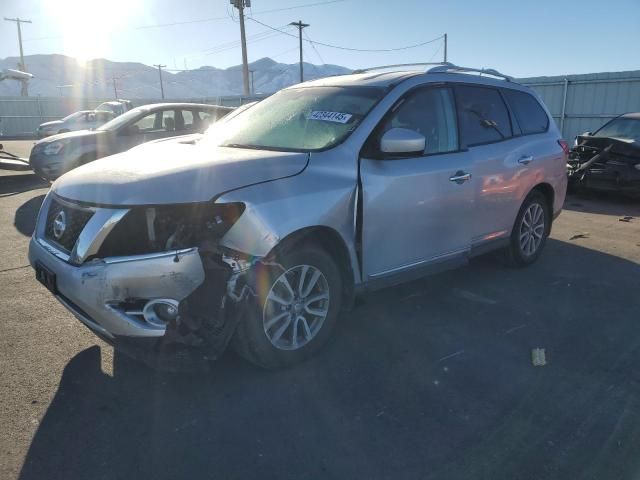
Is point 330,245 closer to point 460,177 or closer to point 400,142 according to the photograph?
point 400,142

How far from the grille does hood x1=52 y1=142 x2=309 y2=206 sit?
0.27 ft

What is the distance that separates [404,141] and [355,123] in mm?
406

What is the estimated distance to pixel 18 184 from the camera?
425 inches

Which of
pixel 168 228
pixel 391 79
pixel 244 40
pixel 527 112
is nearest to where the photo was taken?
pixel 168 228

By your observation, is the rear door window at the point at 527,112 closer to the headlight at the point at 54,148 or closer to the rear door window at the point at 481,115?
the rear door window at the point at 481,115

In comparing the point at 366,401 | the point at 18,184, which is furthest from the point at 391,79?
A: the point at 18,184

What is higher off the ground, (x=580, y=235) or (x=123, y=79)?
(x=123, y=79)

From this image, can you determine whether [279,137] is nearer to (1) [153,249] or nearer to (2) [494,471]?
(1) [153,249]

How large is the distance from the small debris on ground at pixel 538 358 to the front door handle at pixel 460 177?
1.38 metres

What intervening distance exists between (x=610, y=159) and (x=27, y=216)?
978 cm

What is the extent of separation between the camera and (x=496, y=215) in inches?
182

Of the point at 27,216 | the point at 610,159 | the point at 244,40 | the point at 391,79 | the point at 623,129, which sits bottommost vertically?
the point at 27,216

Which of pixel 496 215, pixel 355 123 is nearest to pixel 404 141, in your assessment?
pixel 355 123

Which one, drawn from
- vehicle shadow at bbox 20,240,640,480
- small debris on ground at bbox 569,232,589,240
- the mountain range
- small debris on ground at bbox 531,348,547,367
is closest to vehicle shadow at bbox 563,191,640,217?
small debris on ground at bbox 569,232,589,240
